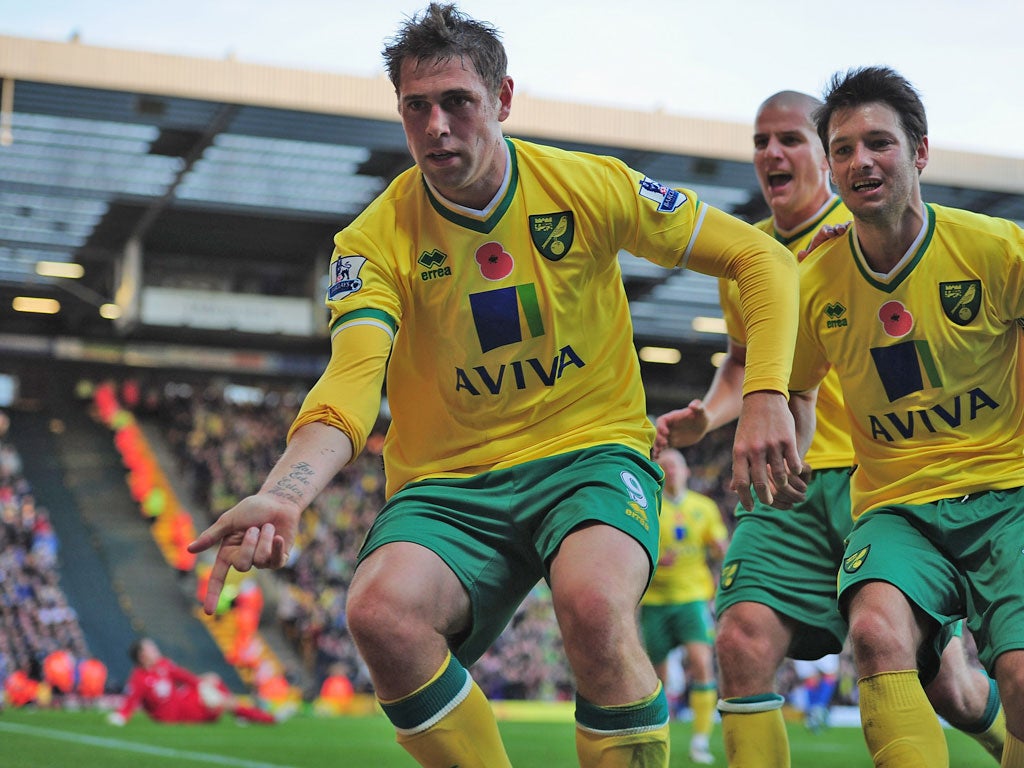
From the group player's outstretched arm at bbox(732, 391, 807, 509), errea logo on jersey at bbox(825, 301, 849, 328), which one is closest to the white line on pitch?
errea logo on jersey at bbox(825, 301, 849, 328)

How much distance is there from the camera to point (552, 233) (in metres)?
3.98

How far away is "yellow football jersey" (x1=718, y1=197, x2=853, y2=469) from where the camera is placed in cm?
528

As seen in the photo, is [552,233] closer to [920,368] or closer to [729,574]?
[920,368]

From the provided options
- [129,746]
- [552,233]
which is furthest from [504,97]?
[129,746]

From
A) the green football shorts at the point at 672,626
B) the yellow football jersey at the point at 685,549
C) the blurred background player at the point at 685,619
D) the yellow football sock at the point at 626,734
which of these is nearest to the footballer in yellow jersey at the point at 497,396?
the yellow football sock at the point at 626,734

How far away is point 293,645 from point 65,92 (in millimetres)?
10956

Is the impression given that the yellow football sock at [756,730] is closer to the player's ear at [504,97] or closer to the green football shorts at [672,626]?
the player's ear at [504,97]

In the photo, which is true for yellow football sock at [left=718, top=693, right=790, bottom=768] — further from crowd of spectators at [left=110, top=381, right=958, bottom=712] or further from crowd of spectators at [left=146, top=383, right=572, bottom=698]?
crowd of spectators at [left=110, top=381, right=958, bottom=712]

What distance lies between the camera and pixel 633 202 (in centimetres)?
401

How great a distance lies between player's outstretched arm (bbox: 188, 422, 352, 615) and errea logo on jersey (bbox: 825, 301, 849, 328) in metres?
1.95

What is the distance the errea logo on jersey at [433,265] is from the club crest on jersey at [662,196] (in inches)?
24.6

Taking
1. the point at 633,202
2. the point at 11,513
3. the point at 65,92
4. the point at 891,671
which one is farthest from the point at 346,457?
the point at 11,513

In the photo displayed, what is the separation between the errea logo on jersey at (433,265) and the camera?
3.97 m

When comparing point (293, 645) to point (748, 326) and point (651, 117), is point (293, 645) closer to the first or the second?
point (651, 117)
